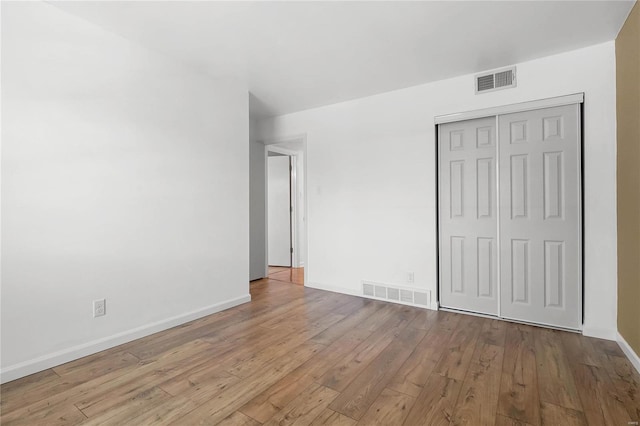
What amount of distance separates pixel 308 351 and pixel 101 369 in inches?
59.3

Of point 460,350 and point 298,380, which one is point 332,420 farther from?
point 460,350

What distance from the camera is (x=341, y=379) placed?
81.1 inches

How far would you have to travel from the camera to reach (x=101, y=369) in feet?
7.29

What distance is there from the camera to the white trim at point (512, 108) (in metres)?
2.79

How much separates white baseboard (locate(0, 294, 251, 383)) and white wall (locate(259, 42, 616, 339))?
1.84m

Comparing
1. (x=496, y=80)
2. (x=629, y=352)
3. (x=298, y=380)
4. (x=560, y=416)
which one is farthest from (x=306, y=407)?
(x=496, y=80)

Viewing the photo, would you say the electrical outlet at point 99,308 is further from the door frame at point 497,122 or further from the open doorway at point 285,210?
the open doorway at point 285,210

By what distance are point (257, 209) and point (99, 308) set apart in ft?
9.20

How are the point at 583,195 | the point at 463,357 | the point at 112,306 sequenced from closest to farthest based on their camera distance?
the point at 463,357 < the point at 112,306 < the point at 583,195

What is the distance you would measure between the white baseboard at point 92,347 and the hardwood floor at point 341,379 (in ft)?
0.21

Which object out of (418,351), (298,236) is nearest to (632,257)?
(418,351)

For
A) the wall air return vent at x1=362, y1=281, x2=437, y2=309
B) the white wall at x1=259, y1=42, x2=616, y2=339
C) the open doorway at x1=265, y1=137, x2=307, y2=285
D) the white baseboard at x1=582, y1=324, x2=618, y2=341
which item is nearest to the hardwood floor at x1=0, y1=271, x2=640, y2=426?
the white baseboard at x1=582, y1=324, x2=618, y2=341

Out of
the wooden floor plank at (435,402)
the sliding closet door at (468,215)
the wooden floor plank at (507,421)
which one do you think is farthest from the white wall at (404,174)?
the wooden floor plank at (507,421)

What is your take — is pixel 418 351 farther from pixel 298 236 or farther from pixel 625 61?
pixel 298 236
